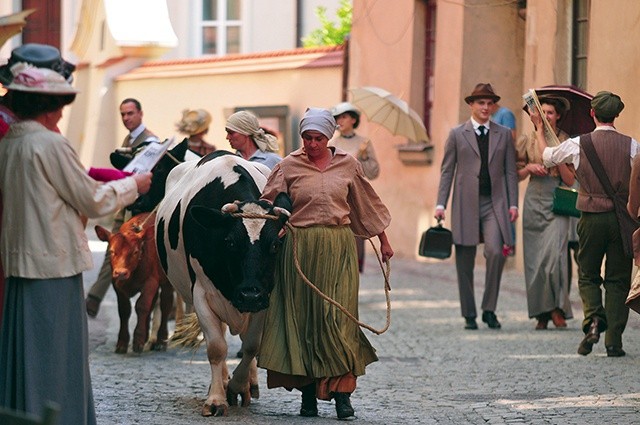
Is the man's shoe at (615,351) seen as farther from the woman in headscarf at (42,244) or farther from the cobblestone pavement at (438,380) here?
the woman in headscarf at (42,244)

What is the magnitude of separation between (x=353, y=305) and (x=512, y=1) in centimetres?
1296

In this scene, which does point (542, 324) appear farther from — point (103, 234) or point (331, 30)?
point (331, 30)

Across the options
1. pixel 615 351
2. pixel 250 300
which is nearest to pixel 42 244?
pixel 250 300

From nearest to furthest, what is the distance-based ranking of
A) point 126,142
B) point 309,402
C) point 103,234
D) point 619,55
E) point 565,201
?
1. point 309,402
2. point 103,234
3. point 565,201
4. point 126,142
5. point 619,55

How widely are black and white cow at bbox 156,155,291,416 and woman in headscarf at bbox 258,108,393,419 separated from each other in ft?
0.55

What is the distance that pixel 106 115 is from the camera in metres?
35.8

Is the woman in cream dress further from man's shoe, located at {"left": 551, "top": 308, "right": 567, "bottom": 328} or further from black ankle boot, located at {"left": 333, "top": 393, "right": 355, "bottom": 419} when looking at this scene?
black ankle boot, located at {"left": 333, "top": 393, "right": 355, "bottom": 419}

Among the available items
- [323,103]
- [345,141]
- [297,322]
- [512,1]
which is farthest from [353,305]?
[323,103]

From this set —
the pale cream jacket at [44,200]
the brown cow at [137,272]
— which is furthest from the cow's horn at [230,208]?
the brown cow at [137,272]

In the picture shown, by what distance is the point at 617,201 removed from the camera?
1268cm

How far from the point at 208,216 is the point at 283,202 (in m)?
0.45

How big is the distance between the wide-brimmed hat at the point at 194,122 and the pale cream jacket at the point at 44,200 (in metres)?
8.30

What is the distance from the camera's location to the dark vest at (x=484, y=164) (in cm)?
1541

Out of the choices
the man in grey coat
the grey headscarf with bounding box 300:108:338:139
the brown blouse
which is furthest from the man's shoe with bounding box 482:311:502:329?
the grey headscarf with bounding box 300:108:338:139
